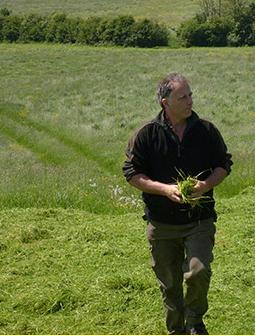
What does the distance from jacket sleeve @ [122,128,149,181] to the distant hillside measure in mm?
74791

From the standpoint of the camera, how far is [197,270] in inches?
213

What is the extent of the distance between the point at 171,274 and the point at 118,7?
93287 mm

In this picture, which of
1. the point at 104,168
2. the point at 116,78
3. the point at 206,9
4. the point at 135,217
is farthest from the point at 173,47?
the point at 135,217

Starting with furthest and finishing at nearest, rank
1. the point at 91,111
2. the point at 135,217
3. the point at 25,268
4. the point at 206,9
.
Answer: the point at 206,9 → the point at 91,111 → the point at 135,217 → the point at 25,268

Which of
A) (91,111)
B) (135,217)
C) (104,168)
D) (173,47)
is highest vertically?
(135,217)

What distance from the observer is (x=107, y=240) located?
9094 mm

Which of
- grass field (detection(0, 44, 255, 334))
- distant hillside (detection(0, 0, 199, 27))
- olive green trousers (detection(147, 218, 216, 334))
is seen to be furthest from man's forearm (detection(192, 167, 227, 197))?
distant hillside (detection(0, 0, 199, 27))

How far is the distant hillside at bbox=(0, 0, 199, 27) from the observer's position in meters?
85.9

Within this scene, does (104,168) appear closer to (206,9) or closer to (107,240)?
(107,240)

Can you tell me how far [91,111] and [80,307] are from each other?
1963cm

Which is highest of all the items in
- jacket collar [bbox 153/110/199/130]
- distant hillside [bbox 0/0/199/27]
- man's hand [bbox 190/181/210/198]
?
jacket collar [bbox 153/110/199/130]

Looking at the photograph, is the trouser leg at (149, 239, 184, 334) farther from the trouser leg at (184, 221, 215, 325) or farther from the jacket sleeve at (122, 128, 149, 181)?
the jacket sleeve at (122, 128, 149, 181)

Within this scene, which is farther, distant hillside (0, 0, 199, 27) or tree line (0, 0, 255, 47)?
distant hillside (0, 0, 199, 27)

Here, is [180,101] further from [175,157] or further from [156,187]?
[156,187]
